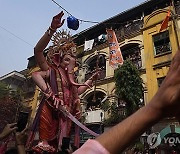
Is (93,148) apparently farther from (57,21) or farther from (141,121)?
(57,21)

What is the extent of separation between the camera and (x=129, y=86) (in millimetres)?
11688

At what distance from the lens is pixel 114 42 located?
11992 millimetres

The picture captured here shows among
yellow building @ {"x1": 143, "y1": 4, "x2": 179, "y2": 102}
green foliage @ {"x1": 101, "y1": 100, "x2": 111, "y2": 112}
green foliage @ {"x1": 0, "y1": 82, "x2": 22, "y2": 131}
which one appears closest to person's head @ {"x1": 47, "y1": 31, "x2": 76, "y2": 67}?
yellow building @ {"x1": 143, "y1": 4, "x2": 179, "y2": 102}

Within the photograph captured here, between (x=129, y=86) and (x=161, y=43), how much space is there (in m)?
4.34

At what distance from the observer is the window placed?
1382 centimetres

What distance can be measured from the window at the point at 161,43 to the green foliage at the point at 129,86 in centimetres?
297

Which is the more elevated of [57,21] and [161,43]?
[161,43]

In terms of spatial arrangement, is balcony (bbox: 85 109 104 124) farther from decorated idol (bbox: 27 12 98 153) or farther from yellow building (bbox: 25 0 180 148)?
decorated idol (bbox: 27 12 98 153)

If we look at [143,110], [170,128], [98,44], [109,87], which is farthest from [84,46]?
[143,110]

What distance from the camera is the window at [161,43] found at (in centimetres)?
1382

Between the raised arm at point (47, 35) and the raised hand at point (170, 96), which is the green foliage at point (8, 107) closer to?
the raised arm at point (47, 35)

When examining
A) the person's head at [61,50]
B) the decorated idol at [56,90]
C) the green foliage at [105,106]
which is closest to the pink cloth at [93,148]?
the decorated idol at [56,90]

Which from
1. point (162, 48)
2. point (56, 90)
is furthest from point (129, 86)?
point (56, 90)

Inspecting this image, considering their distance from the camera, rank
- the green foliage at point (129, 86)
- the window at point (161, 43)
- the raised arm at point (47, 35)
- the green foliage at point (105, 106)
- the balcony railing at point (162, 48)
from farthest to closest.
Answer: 1. the window at point (161, 43)
2. the balcony railing at point (162, 48)
3. the green foliage at point (105, 106)
4. the green foliage at point (129, 86)
5. the raised arm at point (47, 35)
